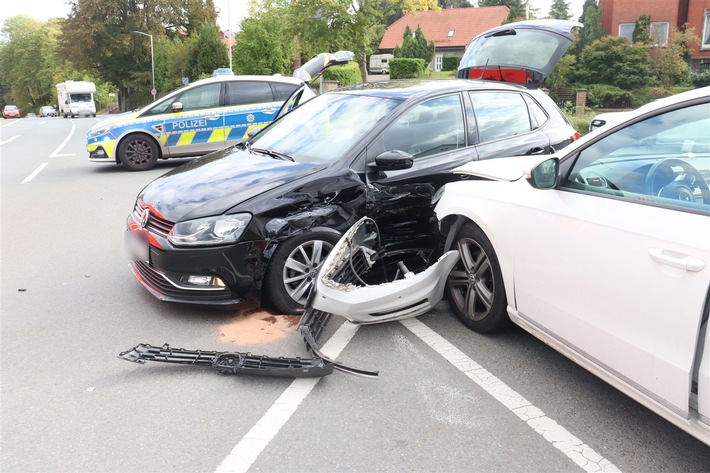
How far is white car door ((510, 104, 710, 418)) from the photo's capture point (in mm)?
2412

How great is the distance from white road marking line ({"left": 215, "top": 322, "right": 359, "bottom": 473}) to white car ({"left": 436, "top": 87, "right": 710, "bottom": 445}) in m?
1.32

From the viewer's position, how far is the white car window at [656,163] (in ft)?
8.73

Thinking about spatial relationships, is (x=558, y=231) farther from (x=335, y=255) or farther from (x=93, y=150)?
(x=93, y=150)

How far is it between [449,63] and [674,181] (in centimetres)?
5562

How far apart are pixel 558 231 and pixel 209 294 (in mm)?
2374

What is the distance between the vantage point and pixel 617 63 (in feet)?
94.7

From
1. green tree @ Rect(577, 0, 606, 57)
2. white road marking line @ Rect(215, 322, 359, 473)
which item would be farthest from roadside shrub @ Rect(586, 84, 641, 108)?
white road marking line @ Rect(215, 322, 359, 473)

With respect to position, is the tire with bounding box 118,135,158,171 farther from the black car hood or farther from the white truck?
the white truck

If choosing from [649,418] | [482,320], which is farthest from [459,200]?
[649,418]

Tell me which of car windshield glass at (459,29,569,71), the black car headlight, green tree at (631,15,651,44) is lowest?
the black car headlight

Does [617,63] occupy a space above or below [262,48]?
below

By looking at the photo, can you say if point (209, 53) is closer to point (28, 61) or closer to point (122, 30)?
point (122, 30)

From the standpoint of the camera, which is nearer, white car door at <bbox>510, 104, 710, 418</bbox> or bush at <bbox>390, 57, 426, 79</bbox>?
white car door at <bbox>510, 104, 710, 418</bbox>

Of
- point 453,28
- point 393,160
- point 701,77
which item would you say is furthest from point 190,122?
point 453,28
